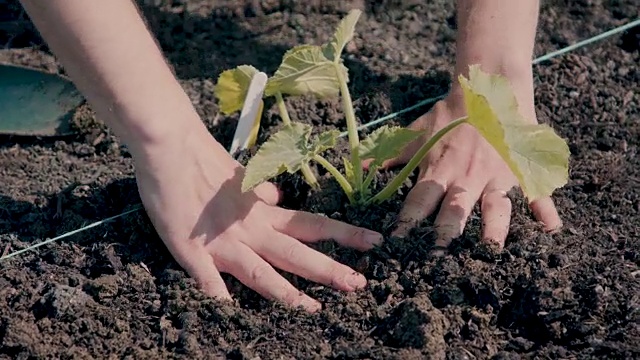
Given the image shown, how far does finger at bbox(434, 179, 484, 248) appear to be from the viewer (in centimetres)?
183

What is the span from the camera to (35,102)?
2.51m

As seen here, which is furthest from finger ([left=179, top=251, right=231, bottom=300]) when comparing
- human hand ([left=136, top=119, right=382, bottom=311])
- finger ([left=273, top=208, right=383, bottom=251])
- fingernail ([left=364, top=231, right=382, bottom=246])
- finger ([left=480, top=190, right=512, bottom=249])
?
finger ([left=480, top=190, right=512, bottom=249])

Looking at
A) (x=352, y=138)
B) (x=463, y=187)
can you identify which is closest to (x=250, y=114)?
(x=352, y=138)

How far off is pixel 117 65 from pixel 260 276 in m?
0.50

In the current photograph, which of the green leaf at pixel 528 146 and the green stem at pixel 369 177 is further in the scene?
the green stem at pixel 369 177

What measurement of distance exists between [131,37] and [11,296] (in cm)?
59

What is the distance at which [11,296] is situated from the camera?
1.83m

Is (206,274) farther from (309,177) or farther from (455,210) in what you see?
(455,210)

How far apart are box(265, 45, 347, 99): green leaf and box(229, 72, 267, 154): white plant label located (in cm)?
2

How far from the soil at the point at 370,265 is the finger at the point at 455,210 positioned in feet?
0.10

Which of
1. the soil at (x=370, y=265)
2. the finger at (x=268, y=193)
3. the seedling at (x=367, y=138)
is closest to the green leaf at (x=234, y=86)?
the seedling at (x=367, y=138)

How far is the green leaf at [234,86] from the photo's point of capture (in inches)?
82.3

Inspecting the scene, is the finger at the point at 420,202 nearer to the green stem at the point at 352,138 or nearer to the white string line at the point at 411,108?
the green stem at the point at 352,138

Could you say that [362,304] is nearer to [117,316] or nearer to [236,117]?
[117,316]
